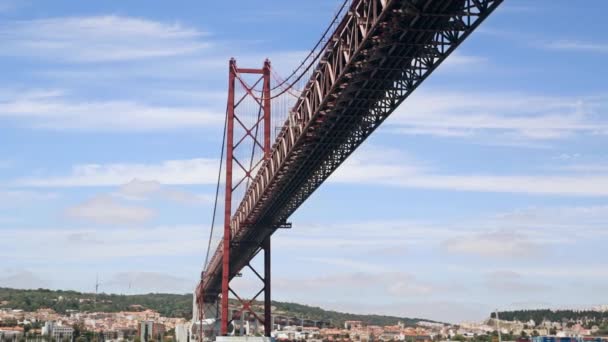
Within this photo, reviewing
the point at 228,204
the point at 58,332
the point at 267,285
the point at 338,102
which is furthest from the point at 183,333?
Result: the point at 338,102

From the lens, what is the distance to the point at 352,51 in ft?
84.6

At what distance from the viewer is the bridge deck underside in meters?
22.8

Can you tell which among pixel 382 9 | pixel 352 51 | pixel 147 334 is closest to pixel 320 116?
pixel 352 51

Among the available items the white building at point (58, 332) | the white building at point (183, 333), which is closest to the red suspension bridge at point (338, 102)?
the white building at point (183, 333)

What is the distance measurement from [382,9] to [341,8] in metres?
4.00

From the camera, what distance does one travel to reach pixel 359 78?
2734cm

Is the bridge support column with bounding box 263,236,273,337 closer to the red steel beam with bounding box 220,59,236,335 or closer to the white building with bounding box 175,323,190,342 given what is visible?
the red steel beam with bounding box 220,59,236,335

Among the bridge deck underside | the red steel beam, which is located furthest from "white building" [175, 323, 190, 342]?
the bridge deck underside

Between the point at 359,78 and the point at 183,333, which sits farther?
the point at 183,333

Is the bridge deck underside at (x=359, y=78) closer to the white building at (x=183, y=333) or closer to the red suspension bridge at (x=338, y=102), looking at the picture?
the red suspension bridge at (x=338, y=102)

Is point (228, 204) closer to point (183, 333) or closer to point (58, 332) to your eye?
point (183, 333)

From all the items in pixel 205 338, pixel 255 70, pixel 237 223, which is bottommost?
pixel 205 338

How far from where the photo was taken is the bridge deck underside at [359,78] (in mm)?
22797

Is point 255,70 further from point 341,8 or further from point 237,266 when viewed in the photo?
point 341,8
